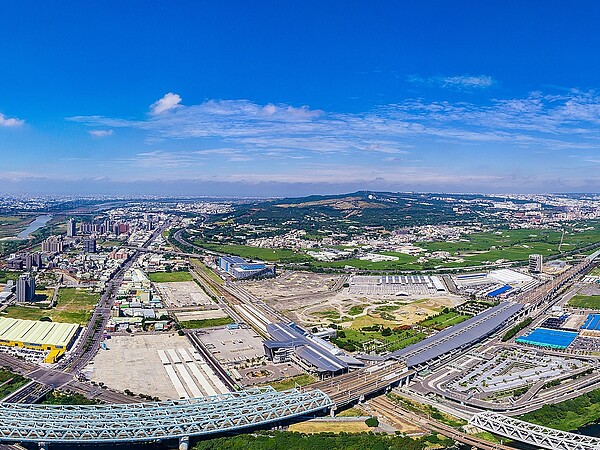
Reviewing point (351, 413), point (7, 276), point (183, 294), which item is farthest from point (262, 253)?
point (351, 413)

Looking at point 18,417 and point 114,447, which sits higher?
point 18,417

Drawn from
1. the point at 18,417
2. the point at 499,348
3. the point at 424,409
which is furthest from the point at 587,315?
the point at 18,417

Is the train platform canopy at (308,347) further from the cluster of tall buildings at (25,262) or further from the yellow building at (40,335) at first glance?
the cluster of tall buildings at (25,262)

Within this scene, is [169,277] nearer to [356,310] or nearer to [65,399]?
[356,310]

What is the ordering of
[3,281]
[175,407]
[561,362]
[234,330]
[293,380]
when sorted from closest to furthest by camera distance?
[175,407] < [293,380] < [561,362] < [234,330] < [3,281]

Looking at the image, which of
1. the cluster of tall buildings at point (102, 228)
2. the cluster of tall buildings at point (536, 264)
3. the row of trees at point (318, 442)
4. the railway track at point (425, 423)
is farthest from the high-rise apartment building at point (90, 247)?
the row of trees at point (318, 442)

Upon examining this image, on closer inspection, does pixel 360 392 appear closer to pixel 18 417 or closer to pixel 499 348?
pixel 499 348

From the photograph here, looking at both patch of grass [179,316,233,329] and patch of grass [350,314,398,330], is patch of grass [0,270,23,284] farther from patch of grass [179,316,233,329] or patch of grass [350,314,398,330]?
patch of grass [350,314,398,330]
